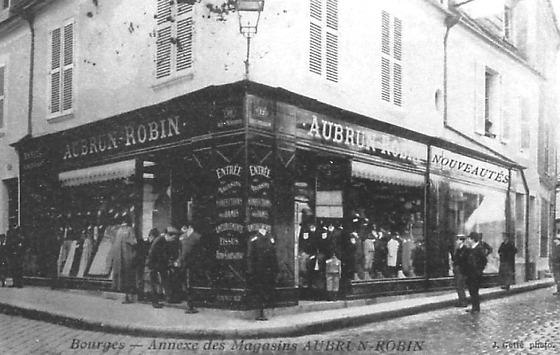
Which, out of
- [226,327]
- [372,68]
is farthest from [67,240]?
[372,68]

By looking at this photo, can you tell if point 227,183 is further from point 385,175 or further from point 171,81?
point 385,175

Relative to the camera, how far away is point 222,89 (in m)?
6.10

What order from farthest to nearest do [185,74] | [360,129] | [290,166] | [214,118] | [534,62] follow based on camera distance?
[360,129] < [290,166] < [214,118] < [185,74] < [534,62]

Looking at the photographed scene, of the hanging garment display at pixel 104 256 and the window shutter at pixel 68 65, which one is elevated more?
the window shutter at pixel 68 65

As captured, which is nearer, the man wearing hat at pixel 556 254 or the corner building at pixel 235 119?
the man wearing hat at pixel 556 254

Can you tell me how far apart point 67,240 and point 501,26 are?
360cm

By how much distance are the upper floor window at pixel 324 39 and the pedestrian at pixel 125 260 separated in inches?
85.2

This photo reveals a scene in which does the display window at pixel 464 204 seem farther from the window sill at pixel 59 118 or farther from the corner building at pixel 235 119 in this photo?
the window sill at pixel 59 118

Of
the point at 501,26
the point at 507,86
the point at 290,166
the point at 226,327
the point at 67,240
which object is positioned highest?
the point at 501,26

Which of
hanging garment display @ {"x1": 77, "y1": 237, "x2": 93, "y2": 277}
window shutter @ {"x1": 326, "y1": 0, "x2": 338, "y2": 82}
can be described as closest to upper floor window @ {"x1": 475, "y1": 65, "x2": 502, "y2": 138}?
window shutter @ {"x1": 326, "y1": 0, "x2": 338, "y2": 82}

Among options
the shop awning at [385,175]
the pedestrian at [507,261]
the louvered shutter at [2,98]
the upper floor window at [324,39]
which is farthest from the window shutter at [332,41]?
the louvered shutter at [2,98]

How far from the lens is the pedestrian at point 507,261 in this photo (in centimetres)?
562

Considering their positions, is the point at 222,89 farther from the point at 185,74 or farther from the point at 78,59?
the point at 78,59

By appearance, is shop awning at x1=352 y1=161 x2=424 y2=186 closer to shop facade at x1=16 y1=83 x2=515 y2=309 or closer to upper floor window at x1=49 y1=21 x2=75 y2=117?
shop facade at x1=16 y1=83 x2=515 y2=309
